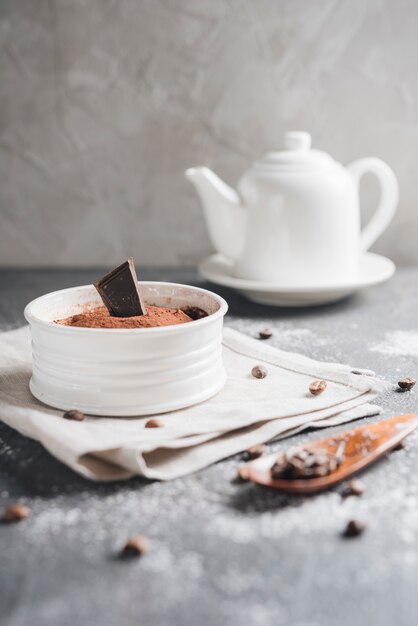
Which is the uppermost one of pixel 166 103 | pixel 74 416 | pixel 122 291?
pixel 166 103

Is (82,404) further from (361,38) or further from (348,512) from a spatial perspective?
(361,38)

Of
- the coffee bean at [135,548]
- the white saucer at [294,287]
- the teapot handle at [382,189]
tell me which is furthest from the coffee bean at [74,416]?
the teapot handle at [382,189]

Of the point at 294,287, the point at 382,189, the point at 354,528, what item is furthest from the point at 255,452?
the point at 382,189

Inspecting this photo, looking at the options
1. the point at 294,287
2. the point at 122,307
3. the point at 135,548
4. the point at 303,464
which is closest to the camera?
the point at 135,548

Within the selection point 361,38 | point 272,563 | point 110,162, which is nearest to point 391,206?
point 361,38

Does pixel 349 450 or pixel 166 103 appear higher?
pixel 166 103

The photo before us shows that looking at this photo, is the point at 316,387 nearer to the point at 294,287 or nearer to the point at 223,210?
the point at 294,287

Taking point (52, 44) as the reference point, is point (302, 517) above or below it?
below
